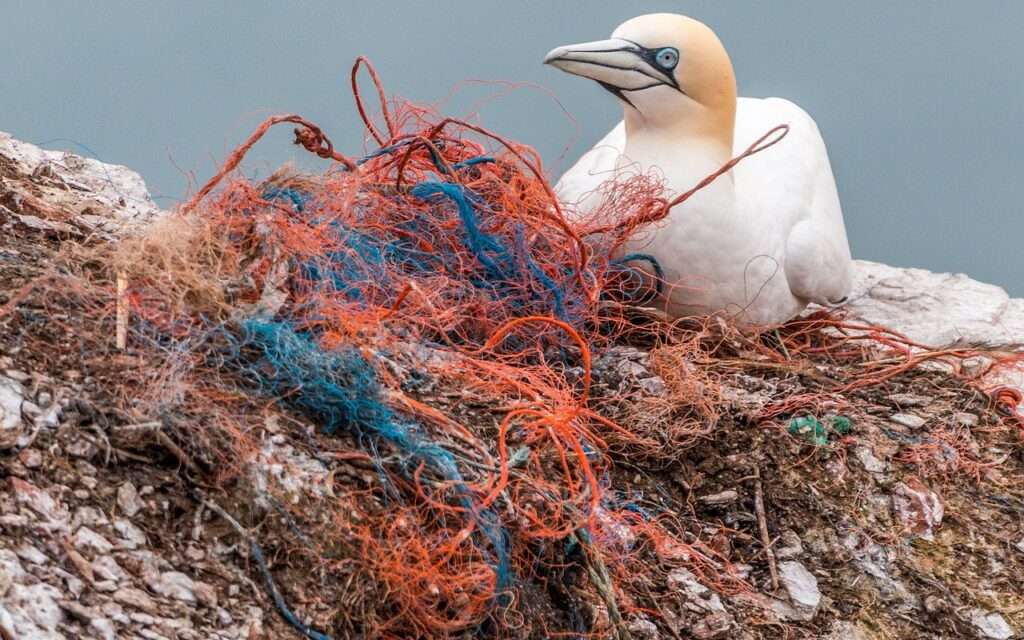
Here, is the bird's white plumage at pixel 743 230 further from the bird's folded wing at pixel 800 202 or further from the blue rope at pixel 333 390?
the blue rope at pixel 333 390

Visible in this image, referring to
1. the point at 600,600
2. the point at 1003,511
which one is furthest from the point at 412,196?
the point at 1003,511

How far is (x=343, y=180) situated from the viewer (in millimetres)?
6723

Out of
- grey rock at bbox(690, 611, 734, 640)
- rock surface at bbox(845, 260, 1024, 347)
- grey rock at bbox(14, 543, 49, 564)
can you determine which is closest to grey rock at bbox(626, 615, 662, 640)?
grey rock at bbox(690, 611, 734, 640)

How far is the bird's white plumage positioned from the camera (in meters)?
7.19

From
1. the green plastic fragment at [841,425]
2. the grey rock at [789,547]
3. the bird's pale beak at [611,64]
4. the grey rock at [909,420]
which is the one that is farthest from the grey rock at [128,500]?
the grey rock at [909,420]

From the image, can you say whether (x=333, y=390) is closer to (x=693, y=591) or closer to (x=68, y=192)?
(x=693, y=591)

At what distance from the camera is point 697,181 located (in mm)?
7215

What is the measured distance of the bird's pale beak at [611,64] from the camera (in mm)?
7094


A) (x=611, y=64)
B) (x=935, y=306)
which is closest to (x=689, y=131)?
(x=611, y=64)

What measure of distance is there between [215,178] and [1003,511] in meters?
3.42

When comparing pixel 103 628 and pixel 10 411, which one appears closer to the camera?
pixel 103 628

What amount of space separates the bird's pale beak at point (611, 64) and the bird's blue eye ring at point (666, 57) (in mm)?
32

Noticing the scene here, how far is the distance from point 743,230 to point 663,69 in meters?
0.80

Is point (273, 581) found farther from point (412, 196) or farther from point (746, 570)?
point (412, 196)
